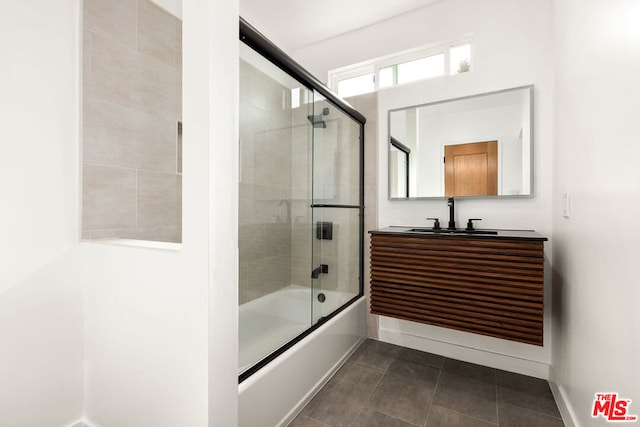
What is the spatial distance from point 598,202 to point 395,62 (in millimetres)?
1977

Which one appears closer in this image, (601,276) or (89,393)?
(601,276)

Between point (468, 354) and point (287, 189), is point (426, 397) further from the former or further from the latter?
point (287, 189)

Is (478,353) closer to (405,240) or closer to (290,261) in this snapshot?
(405,240)

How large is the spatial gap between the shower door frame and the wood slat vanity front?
0.43m

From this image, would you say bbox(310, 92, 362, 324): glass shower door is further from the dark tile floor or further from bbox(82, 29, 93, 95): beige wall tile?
bbox(82, 29, 93, 95): beige wall tile

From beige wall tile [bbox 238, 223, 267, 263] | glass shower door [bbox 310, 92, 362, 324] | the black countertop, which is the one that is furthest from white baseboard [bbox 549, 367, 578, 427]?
beige wall tile [bbox 238, 223, 267, 263]

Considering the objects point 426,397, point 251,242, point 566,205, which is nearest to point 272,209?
point 251,242

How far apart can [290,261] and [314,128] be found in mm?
908

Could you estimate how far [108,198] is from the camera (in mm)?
1468

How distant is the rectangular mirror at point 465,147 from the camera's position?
1.97m

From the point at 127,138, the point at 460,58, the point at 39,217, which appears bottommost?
the point at 39,217

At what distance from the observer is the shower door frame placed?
4.26 feet

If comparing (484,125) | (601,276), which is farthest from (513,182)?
(601,276)

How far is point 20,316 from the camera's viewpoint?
1.19 metres
